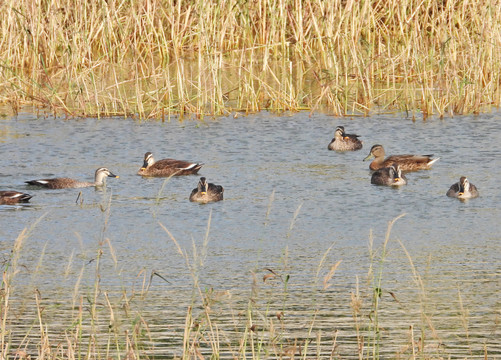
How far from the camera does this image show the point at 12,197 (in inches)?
432

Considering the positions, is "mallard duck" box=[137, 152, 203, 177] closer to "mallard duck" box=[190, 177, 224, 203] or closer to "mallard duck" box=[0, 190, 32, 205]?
"mallard duck" box=[190, 177, 224, 203]

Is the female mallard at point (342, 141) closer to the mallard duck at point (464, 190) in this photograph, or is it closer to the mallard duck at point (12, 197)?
the mallard duck at point (464, 190)

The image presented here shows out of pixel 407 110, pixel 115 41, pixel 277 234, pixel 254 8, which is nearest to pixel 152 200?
pixel 277 234

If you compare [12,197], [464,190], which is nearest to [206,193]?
[12,197]

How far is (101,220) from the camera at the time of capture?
10109mm

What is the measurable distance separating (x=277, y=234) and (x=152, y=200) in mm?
2212

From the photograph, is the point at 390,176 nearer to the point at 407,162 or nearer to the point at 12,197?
the point at 407,162

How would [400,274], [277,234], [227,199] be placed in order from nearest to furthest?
[400,274]
[277,234]
[227,199]

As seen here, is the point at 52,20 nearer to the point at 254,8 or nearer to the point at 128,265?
the point at 254,8

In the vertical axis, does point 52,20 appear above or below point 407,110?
above

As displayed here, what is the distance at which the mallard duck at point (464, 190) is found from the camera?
10.7m

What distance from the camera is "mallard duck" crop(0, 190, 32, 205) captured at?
10.9 meters

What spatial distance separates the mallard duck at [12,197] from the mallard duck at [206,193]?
1.75m

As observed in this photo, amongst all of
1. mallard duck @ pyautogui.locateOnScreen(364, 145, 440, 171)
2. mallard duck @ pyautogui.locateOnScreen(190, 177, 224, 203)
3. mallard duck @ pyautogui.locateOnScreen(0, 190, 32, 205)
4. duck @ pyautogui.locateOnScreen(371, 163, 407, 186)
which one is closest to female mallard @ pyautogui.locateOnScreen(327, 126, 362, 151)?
mallard duck @ pyautogui.locateOnScreen(364, 145, 440, 171)
